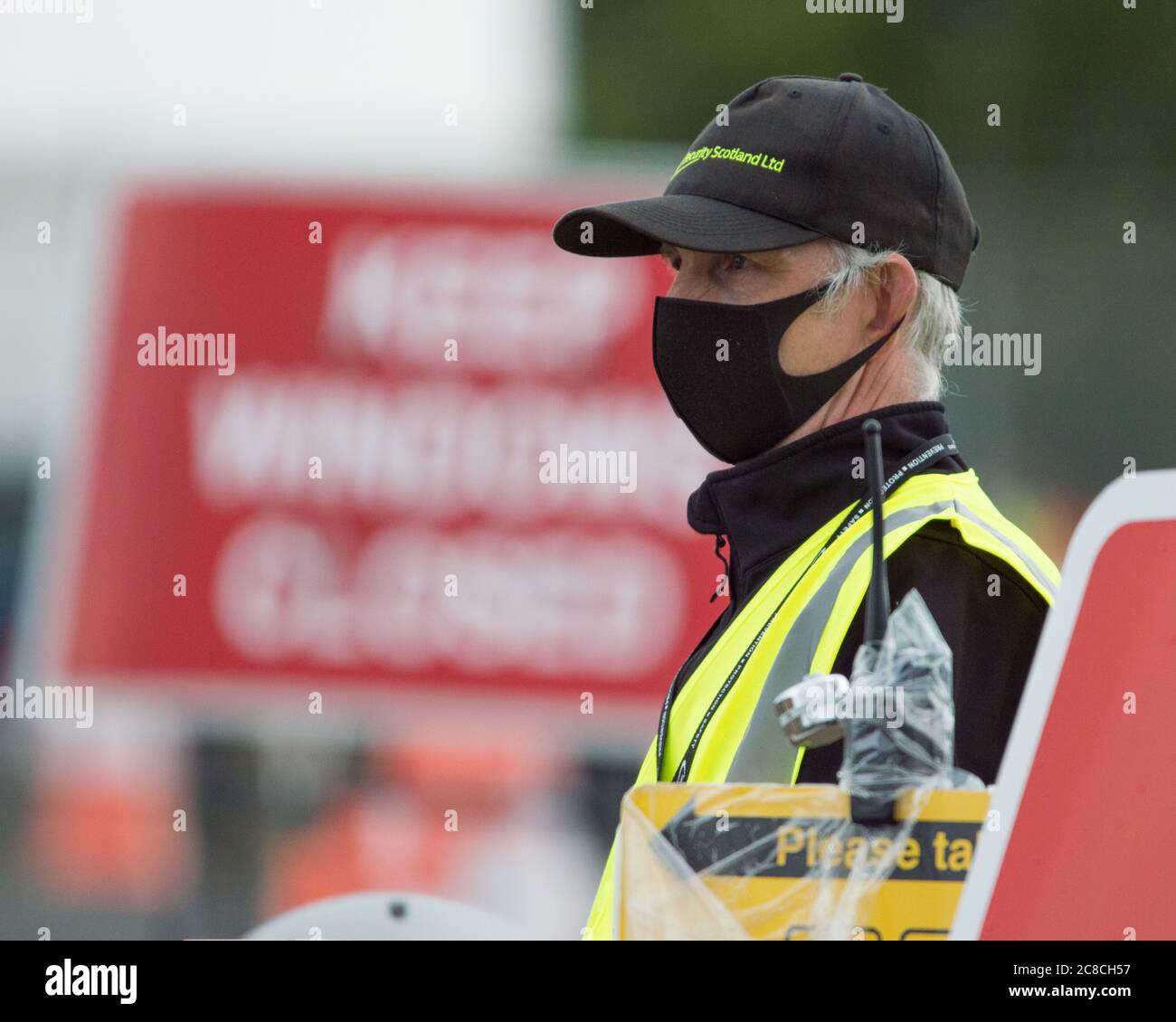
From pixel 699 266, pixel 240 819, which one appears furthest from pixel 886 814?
pixel 240 819

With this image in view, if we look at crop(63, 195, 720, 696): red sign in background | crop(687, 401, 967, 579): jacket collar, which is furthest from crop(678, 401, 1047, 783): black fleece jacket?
crop(63, 195, 720, 696): red sign in background

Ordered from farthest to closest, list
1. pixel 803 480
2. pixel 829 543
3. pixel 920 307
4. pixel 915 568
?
pixel 920 307 → pixel 803 480 → pixel 829 543 → pixel 915 568

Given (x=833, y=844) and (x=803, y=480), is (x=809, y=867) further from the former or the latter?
(x=803, y=480)

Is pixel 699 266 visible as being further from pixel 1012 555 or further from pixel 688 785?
pixel 688 785

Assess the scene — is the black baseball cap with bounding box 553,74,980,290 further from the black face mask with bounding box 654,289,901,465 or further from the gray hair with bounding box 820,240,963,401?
the black face mask with bounding box 654,289,901,465

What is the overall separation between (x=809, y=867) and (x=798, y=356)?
1.12 m

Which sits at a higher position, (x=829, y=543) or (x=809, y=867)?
(x=829, y=543)

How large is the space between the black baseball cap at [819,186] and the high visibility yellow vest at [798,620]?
14.4 inches

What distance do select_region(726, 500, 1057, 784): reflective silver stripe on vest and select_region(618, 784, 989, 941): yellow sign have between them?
1.41ft

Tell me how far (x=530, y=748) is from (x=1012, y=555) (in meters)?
4.90

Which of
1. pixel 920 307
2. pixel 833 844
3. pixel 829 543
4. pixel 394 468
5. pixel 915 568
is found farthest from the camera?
pixel 394 468

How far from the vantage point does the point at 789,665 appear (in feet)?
6.36

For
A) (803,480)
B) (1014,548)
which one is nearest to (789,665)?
(1014,548)
